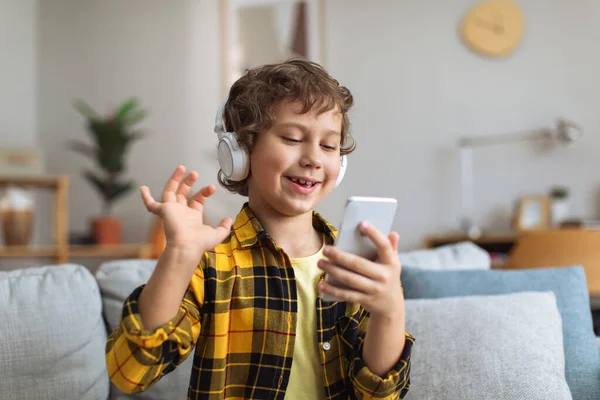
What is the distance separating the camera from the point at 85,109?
454 centimetres

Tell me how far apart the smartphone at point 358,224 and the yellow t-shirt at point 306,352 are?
0.22m

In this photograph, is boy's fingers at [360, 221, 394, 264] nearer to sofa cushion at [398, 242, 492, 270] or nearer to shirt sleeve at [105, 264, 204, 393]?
shirt sleeve at [105, 264, 204, 393]

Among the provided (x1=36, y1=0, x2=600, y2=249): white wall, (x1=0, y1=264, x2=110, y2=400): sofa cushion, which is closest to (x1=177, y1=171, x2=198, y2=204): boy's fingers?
(x1=0, y1=264, x2=110, y2=400): sofa cushion

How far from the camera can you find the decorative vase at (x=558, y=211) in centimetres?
371

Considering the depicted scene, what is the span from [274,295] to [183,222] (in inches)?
9.4

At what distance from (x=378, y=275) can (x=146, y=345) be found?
1.04 ft

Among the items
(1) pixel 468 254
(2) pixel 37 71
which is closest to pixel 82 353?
(1) pixel 468 254

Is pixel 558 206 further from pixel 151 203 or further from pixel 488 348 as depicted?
pixel 151 203

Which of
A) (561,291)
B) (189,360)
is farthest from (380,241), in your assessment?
(561,291)

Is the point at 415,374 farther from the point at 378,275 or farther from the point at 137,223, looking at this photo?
the point at 137,223

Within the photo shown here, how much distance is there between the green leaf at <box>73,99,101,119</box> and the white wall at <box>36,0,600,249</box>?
0.19 ft

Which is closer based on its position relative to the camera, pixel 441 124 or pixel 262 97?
pixel 262 97

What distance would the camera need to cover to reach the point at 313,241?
3.86 feet

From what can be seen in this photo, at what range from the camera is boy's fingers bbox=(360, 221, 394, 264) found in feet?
2.89
